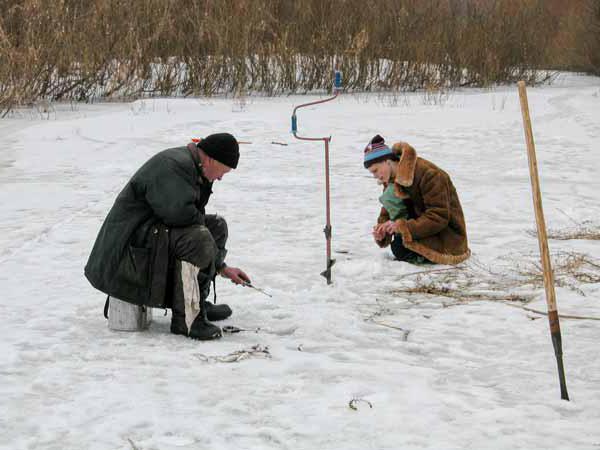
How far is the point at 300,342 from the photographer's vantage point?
11.8 ft

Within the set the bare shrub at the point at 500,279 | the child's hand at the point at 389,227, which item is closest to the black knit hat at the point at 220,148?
the bare shrub at the point at 500,279

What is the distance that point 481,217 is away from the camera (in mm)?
6289

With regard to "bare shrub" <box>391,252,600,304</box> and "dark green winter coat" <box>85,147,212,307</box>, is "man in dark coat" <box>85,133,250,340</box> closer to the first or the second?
"dark green winter coat" <box>85,147,212,307</box>

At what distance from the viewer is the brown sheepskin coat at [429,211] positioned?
15.2ft

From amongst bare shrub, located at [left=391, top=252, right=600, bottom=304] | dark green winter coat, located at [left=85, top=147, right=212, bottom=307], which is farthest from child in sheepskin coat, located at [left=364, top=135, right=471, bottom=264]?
dark green winter coat, located at [left=85, top=147, right=212, bottom=307]

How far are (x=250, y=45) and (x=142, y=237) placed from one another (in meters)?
11.6

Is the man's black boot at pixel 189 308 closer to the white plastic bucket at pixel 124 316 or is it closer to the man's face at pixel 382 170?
the white plastic bucket at pixel 124 316

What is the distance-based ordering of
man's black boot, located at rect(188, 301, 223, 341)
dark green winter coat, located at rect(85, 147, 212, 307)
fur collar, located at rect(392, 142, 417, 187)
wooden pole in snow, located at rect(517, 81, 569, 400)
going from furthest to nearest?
1. fur collar, located at rect(392, 142, 417, 187)
2. man's black boot, located at rect(188, 301, 223, 341)
3. dark green winter coat, located at rect(85, 147, 212, 307)
4. wooden pole in snow, located at rect(517, 81, 569, 400)

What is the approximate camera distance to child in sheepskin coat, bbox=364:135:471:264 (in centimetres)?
462

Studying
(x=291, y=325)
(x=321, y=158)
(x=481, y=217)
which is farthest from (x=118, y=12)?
(x=291, y=325)

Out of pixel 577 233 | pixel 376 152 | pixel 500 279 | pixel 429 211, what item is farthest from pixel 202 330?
pixel 577 233

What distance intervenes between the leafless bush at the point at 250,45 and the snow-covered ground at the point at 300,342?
5298 mm

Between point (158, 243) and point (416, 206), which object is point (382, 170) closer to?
point (416, 206)

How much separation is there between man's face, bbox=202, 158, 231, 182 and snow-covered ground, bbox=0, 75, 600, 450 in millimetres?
687
